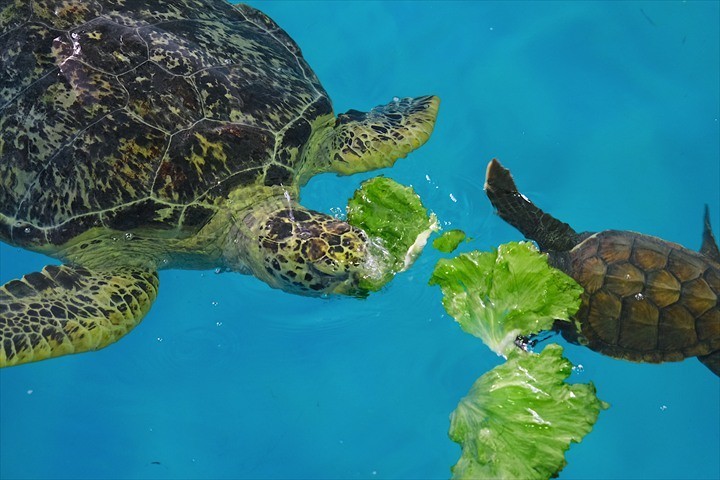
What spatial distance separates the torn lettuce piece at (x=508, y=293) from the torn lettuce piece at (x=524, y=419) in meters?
0.19

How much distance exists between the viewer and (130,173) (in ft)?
11.4

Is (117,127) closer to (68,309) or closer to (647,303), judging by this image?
(68,309)

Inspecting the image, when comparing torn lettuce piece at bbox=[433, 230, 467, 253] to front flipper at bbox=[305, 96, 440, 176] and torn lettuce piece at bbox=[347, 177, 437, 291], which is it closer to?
torn lettuce piece at bbox=[347, 177, 437, 291]

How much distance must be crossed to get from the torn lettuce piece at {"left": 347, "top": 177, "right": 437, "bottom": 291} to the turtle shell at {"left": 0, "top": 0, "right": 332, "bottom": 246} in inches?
18.3

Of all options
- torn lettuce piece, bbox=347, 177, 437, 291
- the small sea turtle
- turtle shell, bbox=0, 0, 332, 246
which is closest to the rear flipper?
the small sea turtle

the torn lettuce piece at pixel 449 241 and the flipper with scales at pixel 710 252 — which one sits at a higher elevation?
the flipper with scales at pixel 710 252

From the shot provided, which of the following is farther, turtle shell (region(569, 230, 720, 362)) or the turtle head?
turtle shell (region(569, 230, 720, 362))

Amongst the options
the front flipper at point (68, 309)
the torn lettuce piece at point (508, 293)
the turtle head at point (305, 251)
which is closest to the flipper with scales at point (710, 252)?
the torn lettuce piece at point (508, 293)

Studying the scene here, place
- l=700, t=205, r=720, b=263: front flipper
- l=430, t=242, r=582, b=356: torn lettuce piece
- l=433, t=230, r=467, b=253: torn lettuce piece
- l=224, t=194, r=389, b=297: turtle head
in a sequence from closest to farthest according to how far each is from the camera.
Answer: l=224, t=194, r=389, b=297: turtle head, l=430, t=242, r=582, b=356: torn lettuce piece, l=433, t=230, r=467, b=253: torn lettuce piece, l=700, t=205, r=720, b=263: front flipper

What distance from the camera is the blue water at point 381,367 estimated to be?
4309mm

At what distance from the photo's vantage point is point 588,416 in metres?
3.14

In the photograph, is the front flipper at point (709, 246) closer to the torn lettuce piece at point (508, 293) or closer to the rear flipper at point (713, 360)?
the rear flipper at point (713, 360)

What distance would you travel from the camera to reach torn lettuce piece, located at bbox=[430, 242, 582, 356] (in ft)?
11.2

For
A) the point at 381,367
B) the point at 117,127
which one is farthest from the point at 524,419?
the point at 117,127
